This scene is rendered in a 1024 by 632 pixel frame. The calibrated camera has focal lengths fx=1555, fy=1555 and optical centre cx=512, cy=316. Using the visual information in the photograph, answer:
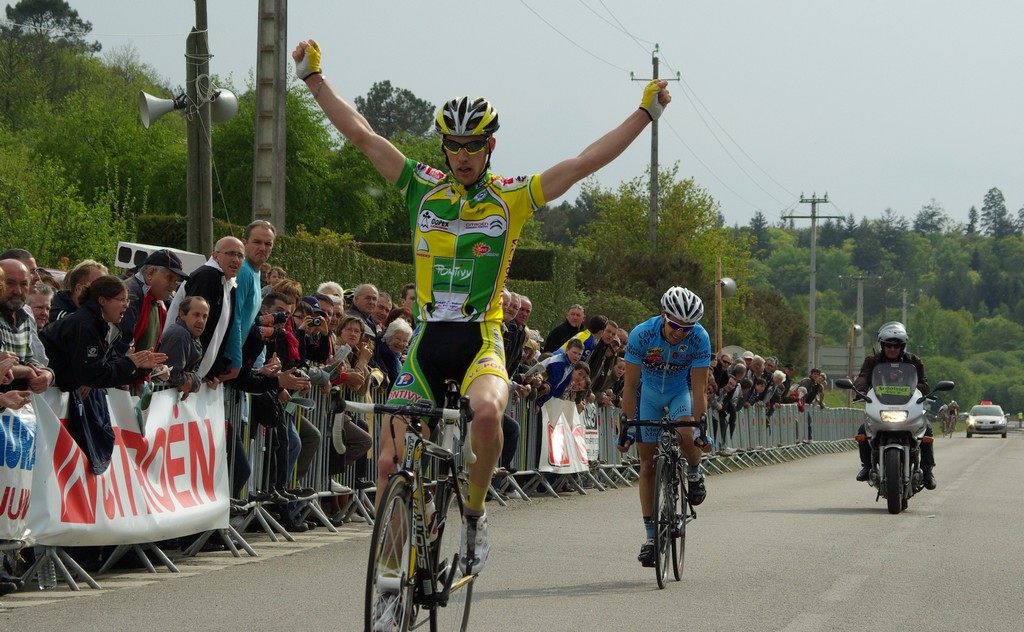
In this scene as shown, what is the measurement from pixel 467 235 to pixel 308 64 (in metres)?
1.16

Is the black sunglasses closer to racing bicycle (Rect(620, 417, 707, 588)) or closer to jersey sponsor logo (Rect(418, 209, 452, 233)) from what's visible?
jersey sponsor logo (Rect(418, 209, 452, 233))

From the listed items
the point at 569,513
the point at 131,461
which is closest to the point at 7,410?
the point at 131,461

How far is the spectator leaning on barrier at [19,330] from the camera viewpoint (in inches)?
344

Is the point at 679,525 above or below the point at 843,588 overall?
above

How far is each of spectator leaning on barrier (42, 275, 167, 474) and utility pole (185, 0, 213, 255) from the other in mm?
9398

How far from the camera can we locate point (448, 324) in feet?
22.7

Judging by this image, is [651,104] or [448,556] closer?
[448,556]

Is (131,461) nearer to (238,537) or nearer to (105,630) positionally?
(238,537)

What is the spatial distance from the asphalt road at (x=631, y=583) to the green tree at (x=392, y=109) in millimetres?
110699

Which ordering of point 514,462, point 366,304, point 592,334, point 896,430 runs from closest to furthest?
point 366,304 < point 896,430 < point 514,462 < point 592,334

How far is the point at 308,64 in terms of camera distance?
24.1 feet

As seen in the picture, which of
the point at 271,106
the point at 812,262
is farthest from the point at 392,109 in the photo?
the point at 271,106

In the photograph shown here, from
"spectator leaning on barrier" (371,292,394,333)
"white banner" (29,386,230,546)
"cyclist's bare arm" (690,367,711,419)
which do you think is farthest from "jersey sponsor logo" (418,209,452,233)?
"spectator leaning on barrier" (371,292,394,333)

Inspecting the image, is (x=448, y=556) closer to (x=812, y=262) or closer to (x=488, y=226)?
(x=488, y=226)
